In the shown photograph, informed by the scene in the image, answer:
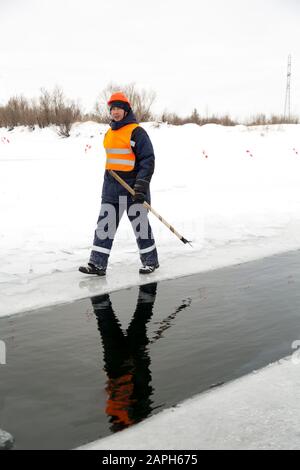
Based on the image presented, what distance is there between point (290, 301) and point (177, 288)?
3.34 ft

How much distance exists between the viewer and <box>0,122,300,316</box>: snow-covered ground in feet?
17.0

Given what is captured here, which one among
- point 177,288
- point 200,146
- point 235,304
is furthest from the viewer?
point 200,146

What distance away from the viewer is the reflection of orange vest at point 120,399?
250 cm

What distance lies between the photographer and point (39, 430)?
2.38 meters

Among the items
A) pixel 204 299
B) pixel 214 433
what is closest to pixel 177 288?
pixel 204 299

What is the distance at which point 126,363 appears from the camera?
3.11m

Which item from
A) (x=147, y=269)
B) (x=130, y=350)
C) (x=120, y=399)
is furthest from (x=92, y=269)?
(x=120, y=399)

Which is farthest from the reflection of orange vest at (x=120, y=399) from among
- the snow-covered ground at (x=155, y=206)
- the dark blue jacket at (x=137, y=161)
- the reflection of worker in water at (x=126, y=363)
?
the dark blue jacket at (x=137, y=161)

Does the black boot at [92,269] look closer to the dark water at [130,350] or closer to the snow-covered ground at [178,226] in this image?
the snow-covered ground at [178,226]

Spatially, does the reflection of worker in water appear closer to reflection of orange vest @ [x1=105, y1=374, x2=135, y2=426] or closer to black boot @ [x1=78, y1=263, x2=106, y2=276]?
reflection of orange vest @ [x1=105, y1=374, x2=135, y2=426]

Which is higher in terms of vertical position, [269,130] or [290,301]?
[269,130]
